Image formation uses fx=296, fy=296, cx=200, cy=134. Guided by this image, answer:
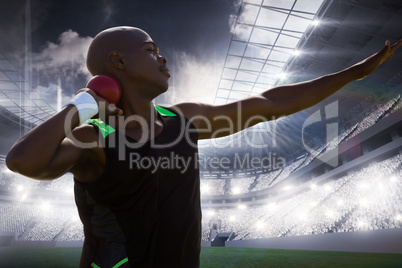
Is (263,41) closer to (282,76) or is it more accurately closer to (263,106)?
(282,76)

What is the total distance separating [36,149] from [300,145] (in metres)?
29.5

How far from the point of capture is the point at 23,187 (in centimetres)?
2978

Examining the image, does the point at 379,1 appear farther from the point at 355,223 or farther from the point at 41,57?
the point at 41,57

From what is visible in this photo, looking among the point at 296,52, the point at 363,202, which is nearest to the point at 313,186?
the point at 363,202

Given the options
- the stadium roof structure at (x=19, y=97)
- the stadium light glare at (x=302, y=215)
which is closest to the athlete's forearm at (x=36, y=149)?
the stadium roof structure at (x=19, y=97)

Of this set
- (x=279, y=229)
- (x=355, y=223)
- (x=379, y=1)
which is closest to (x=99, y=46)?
(x=379, y=1)

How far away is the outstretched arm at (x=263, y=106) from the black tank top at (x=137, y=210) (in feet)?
1.17

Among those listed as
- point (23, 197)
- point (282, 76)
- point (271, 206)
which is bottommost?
point (271, 206)

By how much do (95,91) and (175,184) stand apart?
51 cm

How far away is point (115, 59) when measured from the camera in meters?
1.41

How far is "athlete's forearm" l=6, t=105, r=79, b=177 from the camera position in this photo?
926 mm

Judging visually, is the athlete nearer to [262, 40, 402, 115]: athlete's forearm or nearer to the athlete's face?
the athlete's face
